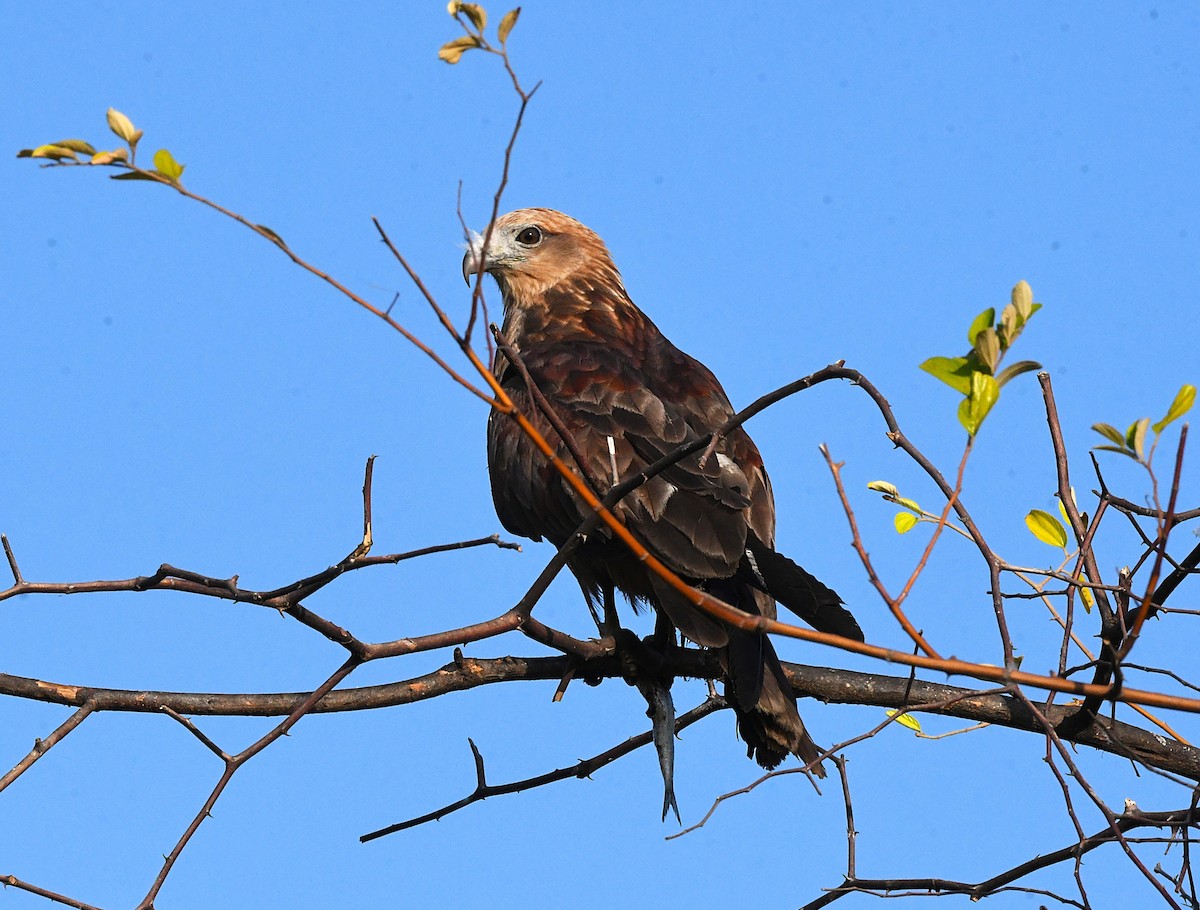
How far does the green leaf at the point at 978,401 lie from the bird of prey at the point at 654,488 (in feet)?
3.27

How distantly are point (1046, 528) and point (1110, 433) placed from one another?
0.78 metres

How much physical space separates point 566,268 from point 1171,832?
4.18m

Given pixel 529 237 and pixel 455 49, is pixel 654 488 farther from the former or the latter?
pixel 529 237

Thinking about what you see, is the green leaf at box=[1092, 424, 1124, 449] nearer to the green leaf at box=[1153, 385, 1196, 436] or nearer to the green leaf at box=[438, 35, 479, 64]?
the green leaf at box=[1153, 385, 1196, 436]

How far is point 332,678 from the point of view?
2.90 m

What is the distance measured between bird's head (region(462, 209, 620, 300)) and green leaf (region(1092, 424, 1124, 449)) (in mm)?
4317

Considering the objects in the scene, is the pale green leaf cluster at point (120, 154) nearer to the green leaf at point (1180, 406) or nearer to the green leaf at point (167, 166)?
the green leaf at point (167, 166)

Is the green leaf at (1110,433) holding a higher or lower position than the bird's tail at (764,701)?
lower

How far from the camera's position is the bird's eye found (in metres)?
6.52

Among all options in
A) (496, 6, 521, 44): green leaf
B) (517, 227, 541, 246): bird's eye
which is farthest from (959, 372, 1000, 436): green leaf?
(517, 227, 541, 246): bird's eye

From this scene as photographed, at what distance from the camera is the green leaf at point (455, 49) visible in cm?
231

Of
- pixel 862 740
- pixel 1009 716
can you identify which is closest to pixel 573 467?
pixel 1009 716

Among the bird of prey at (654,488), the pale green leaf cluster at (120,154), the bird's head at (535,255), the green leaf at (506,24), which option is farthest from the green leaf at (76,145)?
the bird's head at (535,255)

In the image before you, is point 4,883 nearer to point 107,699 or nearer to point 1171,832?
point 107,699
